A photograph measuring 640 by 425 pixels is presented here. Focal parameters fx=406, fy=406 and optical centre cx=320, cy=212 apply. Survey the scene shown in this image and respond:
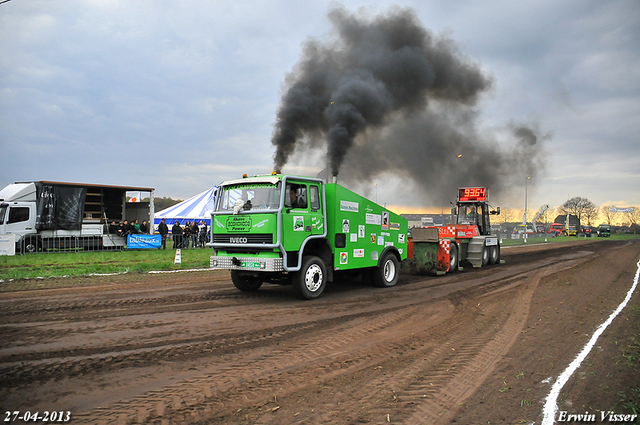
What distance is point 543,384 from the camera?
14.2 ft

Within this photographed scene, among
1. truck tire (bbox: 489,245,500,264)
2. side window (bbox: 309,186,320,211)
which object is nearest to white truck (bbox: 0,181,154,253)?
side window (bbox: 309,186,320,211)

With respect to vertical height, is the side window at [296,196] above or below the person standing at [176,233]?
above

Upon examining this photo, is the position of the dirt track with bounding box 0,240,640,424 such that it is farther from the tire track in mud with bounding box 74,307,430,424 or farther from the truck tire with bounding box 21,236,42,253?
the truck tire with bounding box 21,236,42,253

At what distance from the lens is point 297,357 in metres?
5.14

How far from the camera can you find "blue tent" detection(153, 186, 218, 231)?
106ft

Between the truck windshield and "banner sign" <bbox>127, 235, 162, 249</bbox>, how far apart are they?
596 inches

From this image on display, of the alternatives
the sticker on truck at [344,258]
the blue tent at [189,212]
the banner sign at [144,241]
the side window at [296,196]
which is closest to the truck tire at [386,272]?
the sticker on truck at [344,258]

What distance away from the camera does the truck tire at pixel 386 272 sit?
10972mm

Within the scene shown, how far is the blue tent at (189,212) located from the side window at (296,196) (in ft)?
80.9

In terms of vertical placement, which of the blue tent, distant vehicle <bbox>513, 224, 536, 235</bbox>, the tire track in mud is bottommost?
the tire track in mud

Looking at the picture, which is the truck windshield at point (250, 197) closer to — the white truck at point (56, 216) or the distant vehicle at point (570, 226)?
the white truck at point (56, 216)

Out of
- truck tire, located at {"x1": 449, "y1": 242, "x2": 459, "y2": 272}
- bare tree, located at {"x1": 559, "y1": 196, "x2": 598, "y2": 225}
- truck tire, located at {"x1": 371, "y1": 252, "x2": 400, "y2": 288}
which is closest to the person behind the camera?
truck tire, located at {"x1": 371, "y1": 252, "x2": 400, "y2": 288}

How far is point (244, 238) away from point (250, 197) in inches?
34.7

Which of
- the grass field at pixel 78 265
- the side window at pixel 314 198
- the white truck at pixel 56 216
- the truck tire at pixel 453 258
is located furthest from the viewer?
the white truck at pixel 56 216
